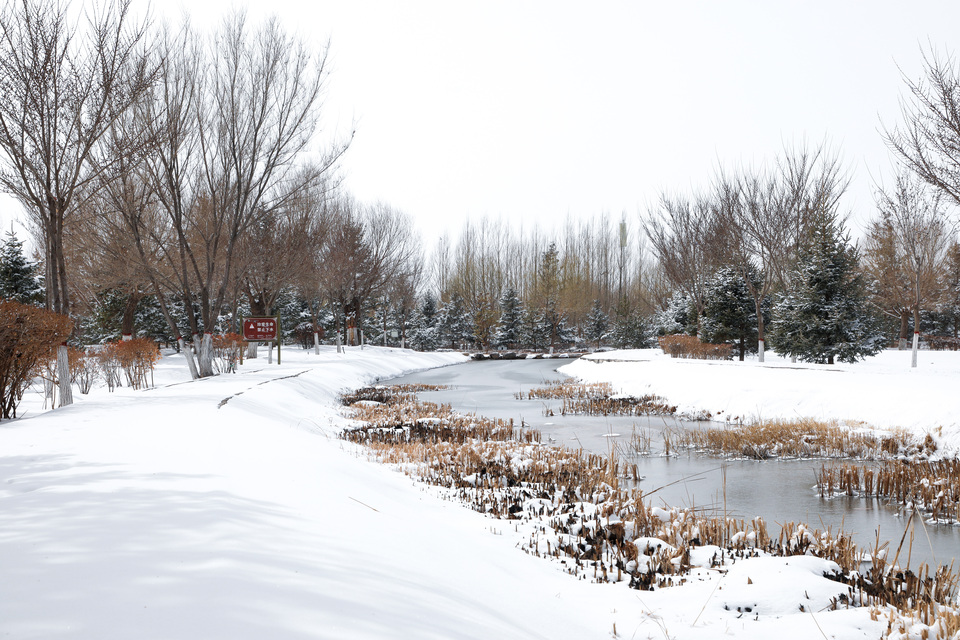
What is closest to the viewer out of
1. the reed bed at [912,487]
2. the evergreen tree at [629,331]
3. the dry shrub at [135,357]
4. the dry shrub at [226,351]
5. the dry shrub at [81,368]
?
the reed bed at [912,487]

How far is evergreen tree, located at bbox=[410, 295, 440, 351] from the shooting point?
52.4 m

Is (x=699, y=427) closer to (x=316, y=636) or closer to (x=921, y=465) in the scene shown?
(x=921, y=465)

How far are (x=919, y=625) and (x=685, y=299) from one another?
37.2 metres

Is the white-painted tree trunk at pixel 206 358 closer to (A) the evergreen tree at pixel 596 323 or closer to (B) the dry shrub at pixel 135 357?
(B) the dry shrub at pixel 135 357

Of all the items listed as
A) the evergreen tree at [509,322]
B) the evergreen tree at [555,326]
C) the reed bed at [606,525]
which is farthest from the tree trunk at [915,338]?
the evergreen tree at [509,322]

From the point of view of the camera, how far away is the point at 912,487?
6.71m

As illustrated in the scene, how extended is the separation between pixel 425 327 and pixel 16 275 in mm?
30585

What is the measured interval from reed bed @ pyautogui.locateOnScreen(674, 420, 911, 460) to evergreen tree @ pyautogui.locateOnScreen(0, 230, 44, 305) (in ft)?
99.0

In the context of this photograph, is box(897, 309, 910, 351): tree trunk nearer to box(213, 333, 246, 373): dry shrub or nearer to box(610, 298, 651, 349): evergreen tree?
box(610, 298, 651, 349): evergreen tree

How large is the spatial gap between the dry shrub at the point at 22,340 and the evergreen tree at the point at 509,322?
43.1 m

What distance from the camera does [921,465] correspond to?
8305 mm

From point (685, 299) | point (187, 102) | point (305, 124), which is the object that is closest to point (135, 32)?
point (187, 102)

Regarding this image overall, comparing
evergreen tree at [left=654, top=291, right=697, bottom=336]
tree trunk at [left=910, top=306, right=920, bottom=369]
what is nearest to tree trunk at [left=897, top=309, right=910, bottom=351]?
evergreen tree at [left=654, top=291, right=697, bottom=336]

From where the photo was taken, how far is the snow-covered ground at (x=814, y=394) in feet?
33.3
